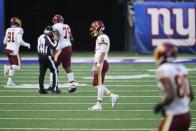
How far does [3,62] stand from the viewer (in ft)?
79.0

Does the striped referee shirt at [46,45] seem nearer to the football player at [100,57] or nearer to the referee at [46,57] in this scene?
the referee at [46,57]

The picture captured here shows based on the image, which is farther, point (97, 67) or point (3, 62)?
point (3, 62)

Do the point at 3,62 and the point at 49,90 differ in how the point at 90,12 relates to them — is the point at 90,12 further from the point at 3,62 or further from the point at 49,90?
the point at 49,90

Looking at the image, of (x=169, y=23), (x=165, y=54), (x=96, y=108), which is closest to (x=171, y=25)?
(x=169, y=23)

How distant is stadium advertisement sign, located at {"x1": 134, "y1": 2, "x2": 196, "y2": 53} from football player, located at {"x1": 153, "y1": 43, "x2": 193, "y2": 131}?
63.5 ft

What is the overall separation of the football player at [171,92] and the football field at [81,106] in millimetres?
3214

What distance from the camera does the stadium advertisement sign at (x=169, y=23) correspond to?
26750 mm

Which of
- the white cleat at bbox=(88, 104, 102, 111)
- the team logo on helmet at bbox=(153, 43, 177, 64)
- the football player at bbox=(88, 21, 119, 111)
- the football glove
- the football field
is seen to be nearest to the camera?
the football glove

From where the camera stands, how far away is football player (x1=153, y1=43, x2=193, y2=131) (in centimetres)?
721

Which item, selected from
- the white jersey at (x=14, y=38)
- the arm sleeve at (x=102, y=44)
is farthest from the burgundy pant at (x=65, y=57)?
the arm sleeve at (x=102, y=44)

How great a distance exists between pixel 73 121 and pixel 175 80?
14.3 feet

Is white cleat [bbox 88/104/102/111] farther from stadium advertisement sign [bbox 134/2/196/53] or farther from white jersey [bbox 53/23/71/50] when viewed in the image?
stadium advertisement sign [bbox 134/2/196/53]

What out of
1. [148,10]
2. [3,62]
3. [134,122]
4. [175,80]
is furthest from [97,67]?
[148,10]

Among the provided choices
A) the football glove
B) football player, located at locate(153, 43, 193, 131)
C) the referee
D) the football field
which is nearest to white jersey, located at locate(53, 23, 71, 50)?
the referee
